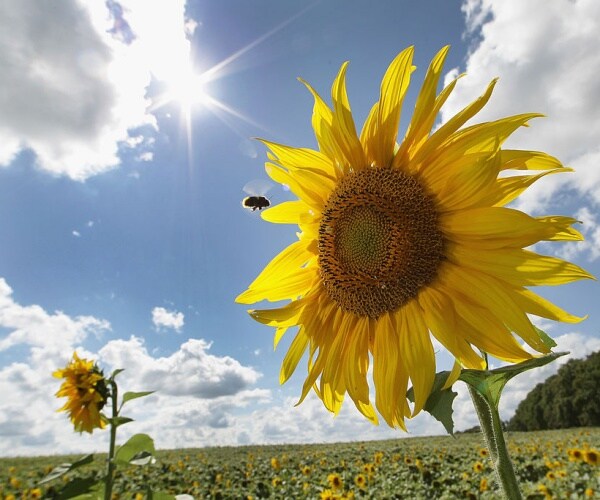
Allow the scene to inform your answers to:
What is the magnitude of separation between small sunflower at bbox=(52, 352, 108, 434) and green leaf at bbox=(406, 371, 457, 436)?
3398 mm

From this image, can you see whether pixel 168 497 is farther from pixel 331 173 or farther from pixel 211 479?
pixel 211 479

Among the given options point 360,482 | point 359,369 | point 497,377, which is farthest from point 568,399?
point 497,377

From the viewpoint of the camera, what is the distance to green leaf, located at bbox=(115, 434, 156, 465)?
Result: 2.76 m

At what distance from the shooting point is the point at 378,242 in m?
1.90

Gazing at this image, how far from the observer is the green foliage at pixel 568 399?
3972 cm

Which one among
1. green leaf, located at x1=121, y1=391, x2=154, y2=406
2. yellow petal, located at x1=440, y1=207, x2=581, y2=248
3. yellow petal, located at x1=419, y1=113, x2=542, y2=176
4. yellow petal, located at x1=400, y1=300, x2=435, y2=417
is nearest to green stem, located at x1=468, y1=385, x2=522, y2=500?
yellow petal, located at x1=400, y1=300, x2=435, y2=417

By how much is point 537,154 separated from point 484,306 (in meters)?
0.54

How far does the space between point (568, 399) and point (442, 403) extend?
156 feet

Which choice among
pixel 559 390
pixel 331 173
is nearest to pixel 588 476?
pixel 331 173

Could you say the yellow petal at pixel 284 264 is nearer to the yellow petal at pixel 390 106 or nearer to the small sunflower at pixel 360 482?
the yellow petal at pixel 390 106

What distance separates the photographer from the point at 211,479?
11.4 m

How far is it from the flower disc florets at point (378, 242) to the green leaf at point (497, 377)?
590 millimetres

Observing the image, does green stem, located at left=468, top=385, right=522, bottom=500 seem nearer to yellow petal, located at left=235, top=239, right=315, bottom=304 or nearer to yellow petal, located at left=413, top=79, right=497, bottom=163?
yellow petal, located at left=413, top=79, right=497, bottom=163

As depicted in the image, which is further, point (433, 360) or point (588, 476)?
point (588, 476)
